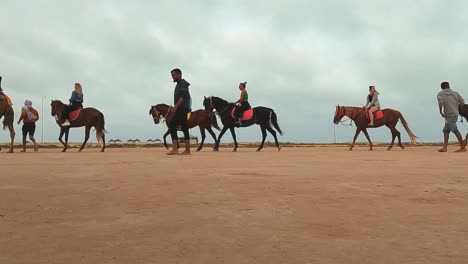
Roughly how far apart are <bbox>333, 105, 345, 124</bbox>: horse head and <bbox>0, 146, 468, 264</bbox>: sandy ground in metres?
13.4

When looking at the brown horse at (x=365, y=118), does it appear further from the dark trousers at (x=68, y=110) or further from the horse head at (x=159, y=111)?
the dark trousers at (x=68, y=110)

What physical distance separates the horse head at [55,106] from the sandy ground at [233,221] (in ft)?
35.6

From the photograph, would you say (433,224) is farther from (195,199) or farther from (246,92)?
(246,92)

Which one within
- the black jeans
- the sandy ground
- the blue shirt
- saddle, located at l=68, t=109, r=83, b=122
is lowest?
the sandy ground

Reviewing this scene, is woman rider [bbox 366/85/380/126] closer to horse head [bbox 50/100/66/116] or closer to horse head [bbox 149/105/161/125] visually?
horse head [bbox 149/105/161/125]

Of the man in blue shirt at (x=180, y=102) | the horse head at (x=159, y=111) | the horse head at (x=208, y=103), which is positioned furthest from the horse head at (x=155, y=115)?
the man in blue shirt at (x=180, y=102)

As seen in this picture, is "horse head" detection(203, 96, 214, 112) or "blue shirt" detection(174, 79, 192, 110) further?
"horse head" detection(203, 96, 214, 112)

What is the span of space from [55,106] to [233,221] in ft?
45.6

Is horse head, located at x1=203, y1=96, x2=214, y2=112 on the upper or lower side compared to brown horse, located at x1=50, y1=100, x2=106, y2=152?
upper

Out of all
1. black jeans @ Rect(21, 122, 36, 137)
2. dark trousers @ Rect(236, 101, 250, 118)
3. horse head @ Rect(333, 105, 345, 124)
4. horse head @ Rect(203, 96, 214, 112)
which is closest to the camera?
black jeans @ Rect(21, 122, 36, 137)

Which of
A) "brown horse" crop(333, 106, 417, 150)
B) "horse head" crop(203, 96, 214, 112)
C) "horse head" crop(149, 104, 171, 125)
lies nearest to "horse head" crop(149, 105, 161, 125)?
"horse head" crop(149, 104, 171, 125)

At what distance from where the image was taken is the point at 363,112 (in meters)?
17.9

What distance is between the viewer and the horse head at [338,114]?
18.3 m

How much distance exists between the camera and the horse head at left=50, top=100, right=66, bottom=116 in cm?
1538
